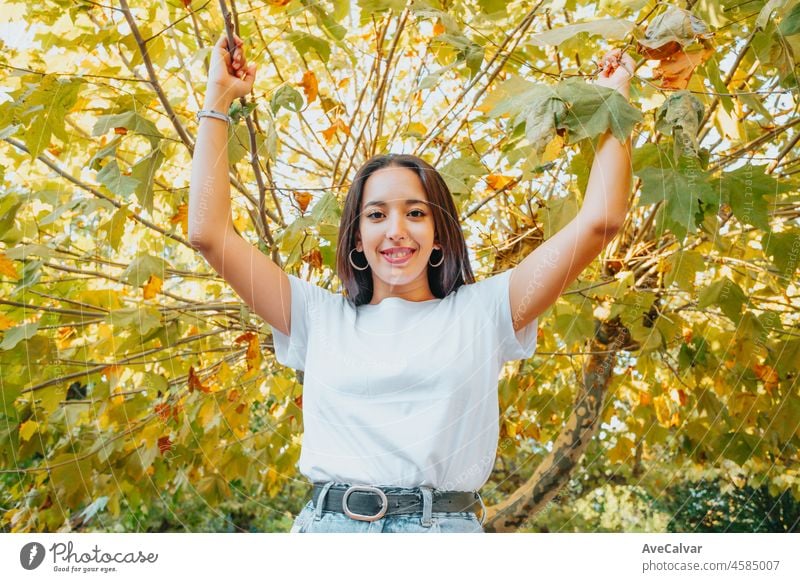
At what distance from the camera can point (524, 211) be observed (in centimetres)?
121

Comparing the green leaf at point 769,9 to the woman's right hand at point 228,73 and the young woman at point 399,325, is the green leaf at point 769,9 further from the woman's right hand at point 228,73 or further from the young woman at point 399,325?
the woman's right hand at point 228,73

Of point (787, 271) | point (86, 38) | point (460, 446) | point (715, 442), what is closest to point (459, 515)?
point (460, 446)

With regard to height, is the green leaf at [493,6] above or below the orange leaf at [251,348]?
above

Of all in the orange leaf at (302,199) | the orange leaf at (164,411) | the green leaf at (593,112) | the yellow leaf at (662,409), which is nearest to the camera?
A: the green leaf at (593,112)

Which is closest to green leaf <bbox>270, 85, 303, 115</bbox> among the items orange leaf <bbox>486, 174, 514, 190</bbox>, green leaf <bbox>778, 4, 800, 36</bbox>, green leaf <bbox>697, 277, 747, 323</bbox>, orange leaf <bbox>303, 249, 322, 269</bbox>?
orange leaf <bbox>303, 249, 322, 269</bbox>

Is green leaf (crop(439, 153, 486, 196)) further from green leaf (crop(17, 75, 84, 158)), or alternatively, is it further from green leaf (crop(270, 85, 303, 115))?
green leaf (crop(17, 75, 84, 158))

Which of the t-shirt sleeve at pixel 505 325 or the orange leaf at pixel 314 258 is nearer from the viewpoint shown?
the t-shirt sleeve at pixel 505 325

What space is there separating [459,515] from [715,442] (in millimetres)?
813

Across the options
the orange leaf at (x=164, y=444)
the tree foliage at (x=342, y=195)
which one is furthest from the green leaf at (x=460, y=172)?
the orange leaf at (x=164, y=444)

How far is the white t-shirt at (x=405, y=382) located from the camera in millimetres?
621

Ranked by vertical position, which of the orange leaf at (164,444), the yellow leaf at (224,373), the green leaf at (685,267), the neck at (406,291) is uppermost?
the neck at (406,291)

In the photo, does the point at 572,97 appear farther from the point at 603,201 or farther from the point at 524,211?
the point at 524,211

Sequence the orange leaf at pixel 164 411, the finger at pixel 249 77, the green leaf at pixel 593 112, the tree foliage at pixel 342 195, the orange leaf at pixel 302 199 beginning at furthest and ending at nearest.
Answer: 1. the orange leaf at pixel 164 411
2. the orange leaf at pixel 302 199
3. the tree foliage at pixel 342 195
4. the finger at pixel 249 77
5. the green leaf at pixel 593 112

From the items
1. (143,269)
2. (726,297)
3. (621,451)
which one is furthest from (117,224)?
(621,451)
